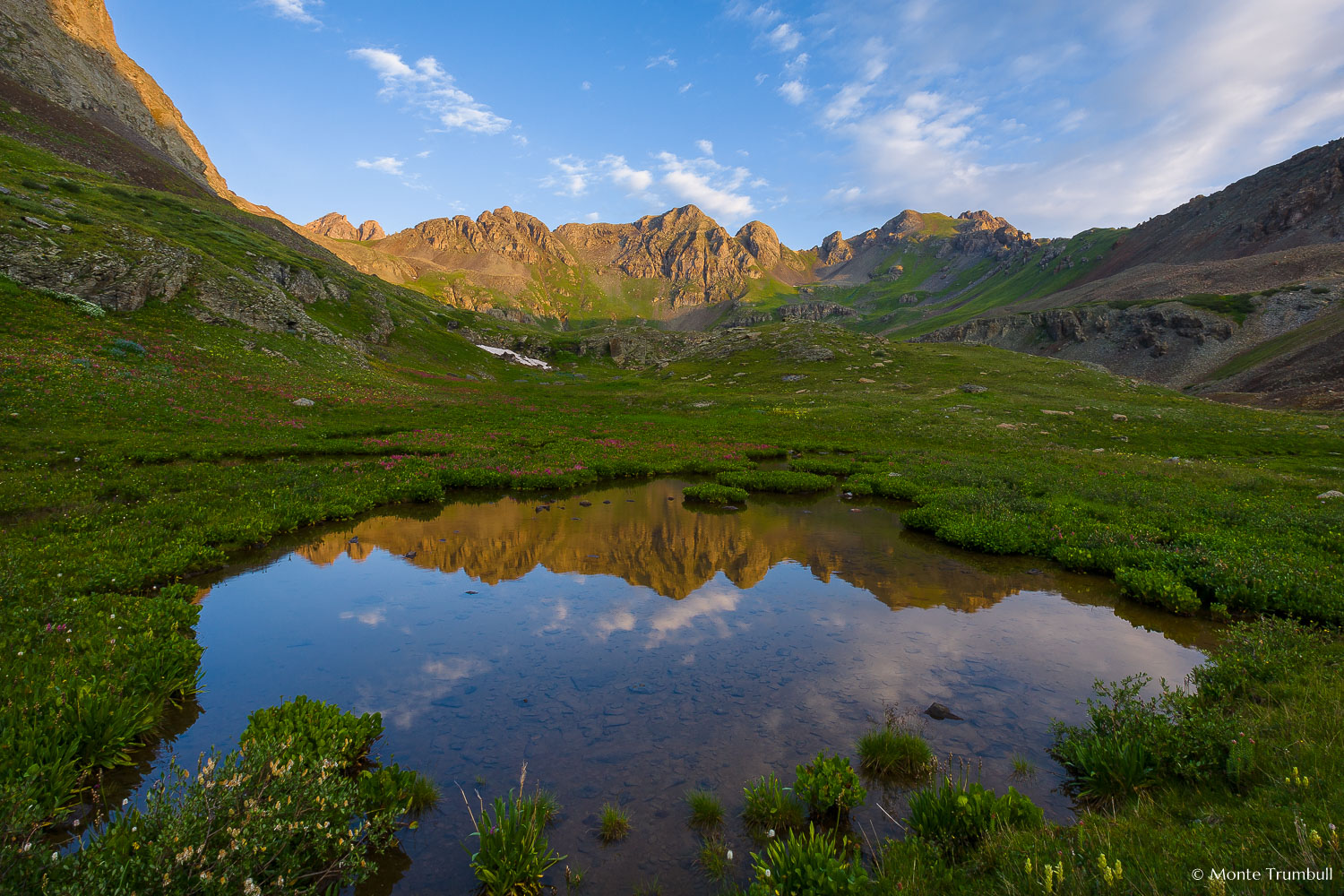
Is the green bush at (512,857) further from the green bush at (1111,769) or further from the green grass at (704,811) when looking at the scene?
the green bush at (1111,769)

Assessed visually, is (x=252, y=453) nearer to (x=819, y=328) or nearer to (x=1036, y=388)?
(x=1036, y=388)

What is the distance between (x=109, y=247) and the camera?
4141cm

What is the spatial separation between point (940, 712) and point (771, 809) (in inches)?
165

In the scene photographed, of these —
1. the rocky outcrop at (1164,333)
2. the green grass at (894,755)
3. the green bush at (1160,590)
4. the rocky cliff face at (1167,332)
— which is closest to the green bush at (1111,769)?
the green grass at (894,755)

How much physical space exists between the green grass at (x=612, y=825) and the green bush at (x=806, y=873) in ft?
6.49

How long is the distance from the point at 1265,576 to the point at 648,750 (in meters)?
16.9

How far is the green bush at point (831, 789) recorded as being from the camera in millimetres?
6684

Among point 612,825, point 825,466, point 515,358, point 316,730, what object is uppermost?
point 515,358

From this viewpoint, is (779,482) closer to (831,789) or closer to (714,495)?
(714,495)

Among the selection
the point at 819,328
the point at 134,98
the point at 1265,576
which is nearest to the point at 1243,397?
the point at 819,328

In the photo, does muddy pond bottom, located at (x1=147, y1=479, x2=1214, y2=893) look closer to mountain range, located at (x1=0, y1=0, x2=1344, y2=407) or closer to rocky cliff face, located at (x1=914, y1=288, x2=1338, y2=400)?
mountain range, located at (x1=0, y1=0, x2=1344, y2=407)

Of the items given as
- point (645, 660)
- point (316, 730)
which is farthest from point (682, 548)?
point (316, 730)

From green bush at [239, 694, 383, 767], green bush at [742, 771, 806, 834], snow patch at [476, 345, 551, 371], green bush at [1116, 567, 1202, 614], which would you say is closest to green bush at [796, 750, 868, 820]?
green bush at [742, 771, 806, 834]

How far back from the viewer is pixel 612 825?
653 cm
